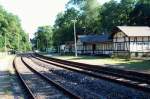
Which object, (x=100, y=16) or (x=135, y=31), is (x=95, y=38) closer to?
(x=135, y=31)

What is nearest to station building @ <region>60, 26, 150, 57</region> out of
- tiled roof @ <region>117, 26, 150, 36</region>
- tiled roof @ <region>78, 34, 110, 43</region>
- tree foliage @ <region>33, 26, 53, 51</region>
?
tiled roof @ <region>117, 26, 150, 36</region>

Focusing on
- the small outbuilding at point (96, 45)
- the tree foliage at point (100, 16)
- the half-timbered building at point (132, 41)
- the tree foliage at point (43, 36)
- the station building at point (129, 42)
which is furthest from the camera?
the tree foliage at point (43, 36)

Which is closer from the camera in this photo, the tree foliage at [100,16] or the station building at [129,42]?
the station building at [129,42]

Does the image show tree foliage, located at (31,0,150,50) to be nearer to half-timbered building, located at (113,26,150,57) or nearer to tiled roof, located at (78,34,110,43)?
tiled roof, located at (78,34,110,43)

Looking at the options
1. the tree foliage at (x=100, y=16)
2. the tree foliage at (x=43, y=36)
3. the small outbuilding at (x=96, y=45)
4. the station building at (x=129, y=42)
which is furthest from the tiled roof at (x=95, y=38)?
the tree foliage at (x=43, y=36)

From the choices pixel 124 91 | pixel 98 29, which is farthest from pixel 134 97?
pixel 98 29

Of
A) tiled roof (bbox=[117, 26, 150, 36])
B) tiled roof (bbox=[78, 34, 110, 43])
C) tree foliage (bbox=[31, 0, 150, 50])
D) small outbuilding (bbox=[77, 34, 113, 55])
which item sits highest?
tree foliage (bbox=[31, 0, 150, 50])

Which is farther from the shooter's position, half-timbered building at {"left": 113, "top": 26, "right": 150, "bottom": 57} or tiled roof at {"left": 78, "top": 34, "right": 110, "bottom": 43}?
tiled roof at {"left": 78, "top": 34, "right": 110, "bottom": 43}

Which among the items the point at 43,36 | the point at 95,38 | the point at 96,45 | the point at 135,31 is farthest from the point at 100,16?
the point at 43,36

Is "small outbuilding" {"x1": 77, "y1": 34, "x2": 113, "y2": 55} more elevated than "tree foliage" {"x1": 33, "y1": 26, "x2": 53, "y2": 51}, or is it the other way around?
"tree foliage" {"x1": 33, "y1": 26, "x2": 53, "y2": 51}

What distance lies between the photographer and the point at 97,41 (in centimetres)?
7031

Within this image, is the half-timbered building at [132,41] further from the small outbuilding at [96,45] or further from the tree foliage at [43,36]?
the tree foliage at [43,36]

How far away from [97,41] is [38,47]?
123 m

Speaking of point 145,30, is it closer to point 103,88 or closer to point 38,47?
point 103,88
